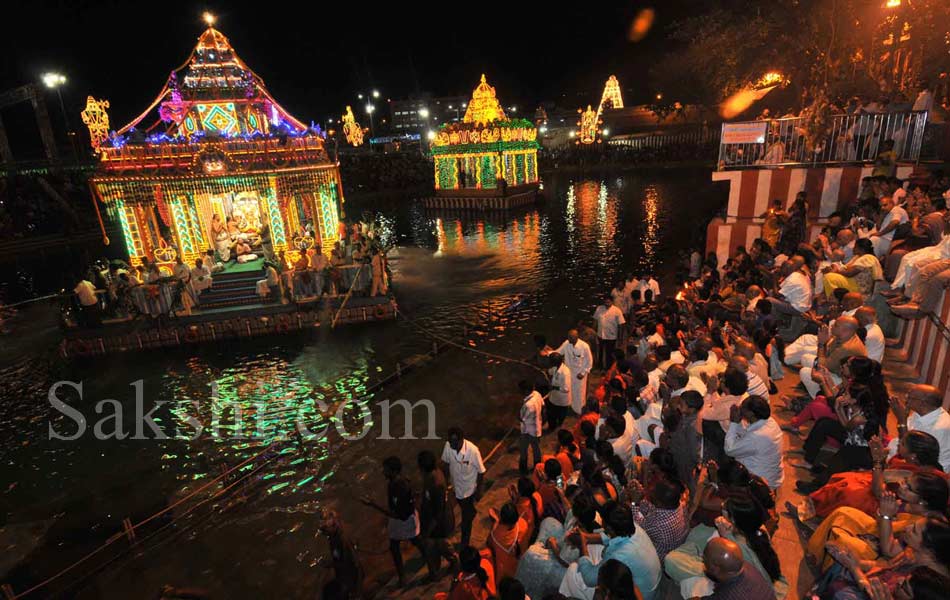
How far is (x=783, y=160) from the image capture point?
44.3ft

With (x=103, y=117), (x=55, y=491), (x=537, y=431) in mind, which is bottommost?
(x=55, y=491)

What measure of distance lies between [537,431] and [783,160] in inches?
465

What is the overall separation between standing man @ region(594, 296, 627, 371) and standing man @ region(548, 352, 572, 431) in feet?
7.61

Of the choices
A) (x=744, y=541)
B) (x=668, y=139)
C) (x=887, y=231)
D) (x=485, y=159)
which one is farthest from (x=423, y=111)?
(x=744, y=541)

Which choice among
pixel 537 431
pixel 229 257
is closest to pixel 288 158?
pixel 229 257

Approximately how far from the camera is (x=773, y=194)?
1334 centimetres

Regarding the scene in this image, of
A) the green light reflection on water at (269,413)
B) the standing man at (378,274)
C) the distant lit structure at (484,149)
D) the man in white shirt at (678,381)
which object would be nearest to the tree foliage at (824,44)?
the standing man at (378,274)

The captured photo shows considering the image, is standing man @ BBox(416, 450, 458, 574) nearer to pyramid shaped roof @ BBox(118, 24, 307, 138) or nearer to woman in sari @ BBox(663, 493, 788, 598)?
woman in sari @ BBox(663, 493, 788, 598)

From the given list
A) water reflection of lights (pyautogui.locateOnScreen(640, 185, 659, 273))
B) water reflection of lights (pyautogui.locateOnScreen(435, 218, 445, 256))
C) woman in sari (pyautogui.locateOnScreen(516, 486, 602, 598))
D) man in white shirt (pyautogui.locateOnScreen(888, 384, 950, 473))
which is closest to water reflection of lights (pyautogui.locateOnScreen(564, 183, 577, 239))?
water reflection of lights (pyautogui.locateOnScreen(640, 185, 659, 273))

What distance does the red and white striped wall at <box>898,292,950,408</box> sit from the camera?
6.09 metres

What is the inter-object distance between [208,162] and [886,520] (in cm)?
1736

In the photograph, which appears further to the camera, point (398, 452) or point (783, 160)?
point (783, 160)

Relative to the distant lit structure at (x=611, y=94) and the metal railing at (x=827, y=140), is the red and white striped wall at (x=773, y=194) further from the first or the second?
the distant lit structure at (x=611, y=94)

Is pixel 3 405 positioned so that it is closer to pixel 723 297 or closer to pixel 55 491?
pixel 55 491
